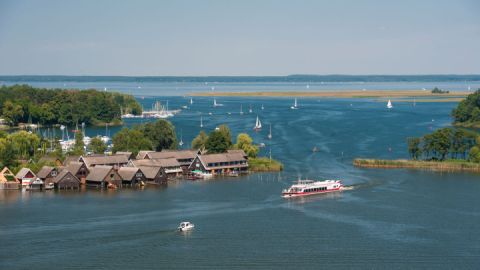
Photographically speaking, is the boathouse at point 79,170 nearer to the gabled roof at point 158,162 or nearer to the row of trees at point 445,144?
the gabled roof at point 158,162

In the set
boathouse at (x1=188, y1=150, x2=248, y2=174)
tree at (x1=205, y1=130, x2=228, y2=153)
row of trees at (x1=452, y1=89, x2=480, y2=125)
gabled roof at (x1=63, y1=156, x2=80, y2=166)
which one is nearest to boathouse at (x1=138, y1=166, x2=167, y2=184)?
boathouse at (x1=188, y1=150, x2=248, y2=174)

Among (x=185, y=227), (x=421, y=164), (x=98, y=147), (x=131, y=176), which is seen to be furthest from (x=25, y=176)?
(x=421, y=164)

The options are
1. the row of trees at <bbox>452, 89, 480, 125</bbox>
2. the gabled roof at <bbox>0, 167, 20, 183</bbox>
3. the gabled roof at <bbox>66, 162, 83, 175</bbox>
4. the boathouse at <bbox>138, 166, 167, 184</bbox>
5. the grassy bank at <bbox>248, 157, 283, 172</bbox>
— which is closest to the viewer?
the gabled roof at <bbox>0, 167, 20, 183</bbox>

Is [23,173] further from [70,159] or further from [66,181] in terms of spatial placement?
[70,159]

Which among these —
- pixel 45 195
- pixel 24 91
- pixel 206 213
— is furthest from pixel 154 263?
pixel 24 91

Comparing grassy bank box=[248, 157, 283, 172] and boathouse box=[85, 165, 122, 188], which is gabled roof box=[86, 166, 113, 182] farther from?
grassy bank box=[248, 157, 283, 172]

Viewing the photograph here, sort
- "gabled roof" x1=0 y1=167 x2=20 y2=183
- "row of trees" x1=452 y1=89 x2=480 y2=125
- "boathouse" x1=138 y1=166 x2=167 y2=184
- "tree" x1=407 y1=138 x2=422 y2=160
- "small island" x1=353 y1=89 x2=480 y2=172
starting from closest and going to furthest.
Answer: "gabled roof" x1=0 y1=167 x2=20 y2=183 < "boathouse" x1=138 y1=166 x2=167 y2=184 < "small island" x1=353 y1=89 x2=480 y2=172 < "tree" x1=407 y1=138 x2=422 y2=160 < "row of trees" x1=452 y1=89 x2=480 y2=125

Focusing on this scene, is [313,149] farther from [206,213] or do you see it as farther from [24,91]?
[24,91]

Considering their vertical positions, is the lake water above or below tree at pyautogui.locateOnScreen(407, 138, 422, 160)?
below
